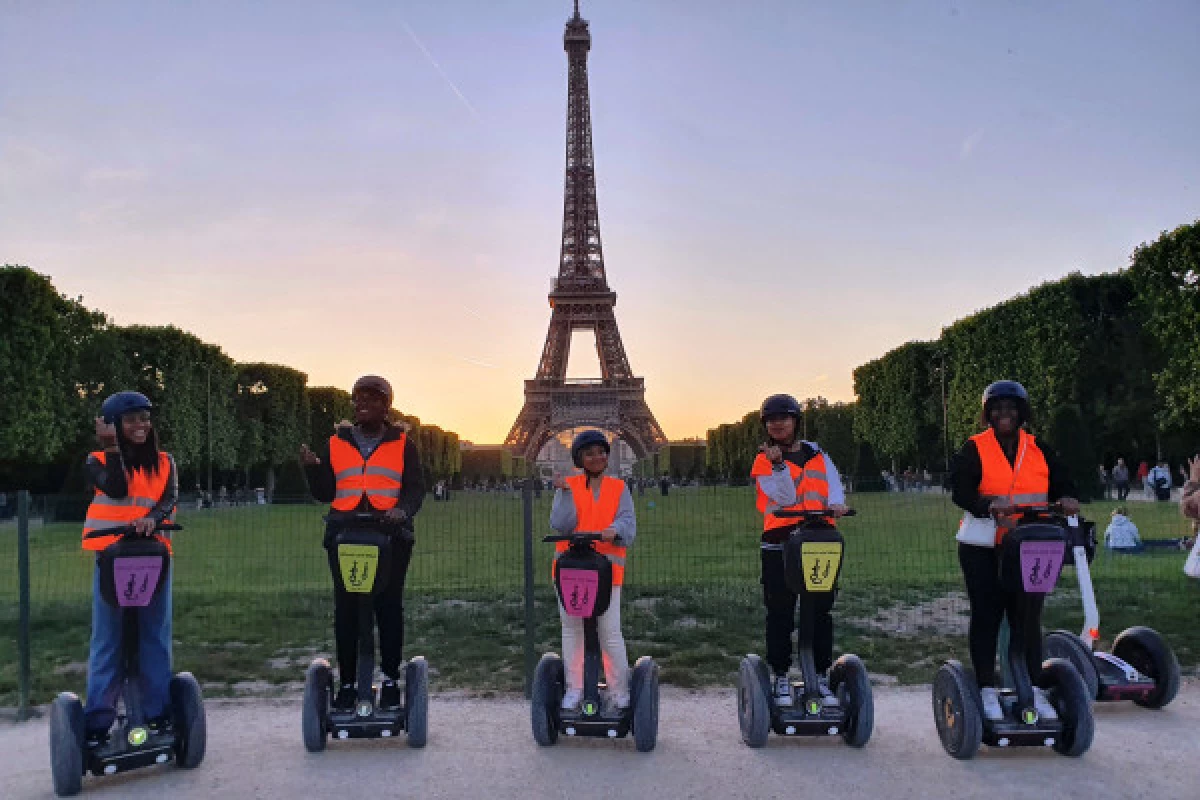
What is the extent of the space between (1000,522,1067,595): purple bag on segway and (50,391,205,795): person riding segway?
13.5ft

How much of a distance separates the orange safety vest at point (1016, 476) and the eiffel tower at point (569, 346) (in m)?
54.5

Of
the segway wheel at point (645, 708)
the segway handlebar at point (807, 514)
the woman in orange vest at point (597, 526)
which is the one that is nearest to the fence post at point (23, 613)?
the woman in orange vest at point (597, 526)

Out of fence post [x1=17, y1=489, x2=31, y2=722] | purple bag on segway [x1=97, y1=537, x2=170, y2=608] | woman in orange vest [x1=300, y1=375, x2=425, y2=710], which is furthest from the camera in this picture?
fence post [x1=17, y1=489, x2=31, y2=722]

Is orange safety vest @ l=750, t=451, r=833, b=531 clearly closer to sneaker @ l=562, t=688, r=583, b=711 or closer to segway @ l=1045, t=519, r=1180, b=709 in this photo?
sneaker @ l=562, t=688, r=583, b=711

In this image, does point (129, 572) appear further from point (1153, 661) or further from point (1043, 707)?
point (1153, 661)

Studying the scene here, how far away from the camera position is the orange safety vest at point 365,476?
5.21 m

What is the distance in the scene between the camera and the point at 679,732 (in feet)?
18.4

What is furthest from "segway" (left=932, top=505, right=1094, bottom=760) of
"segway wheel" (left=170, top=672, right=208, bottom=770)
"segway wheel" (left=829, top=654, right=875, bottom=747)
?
"segway wheel" (left=170, top=672, right=208, bottom=770)

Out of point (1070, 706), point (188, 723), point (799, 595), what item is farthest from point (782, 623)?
point (188, 723)

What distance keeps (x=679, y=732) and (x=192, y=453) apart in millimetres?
37574

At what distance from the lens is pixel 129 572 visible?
470cm

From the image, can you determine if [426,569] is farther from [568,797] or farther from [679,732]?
[568,797]

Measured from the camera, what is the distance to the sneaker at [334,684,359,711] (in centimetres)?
527

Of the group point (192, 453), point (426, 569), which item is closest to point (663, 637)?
point (426, 569)
